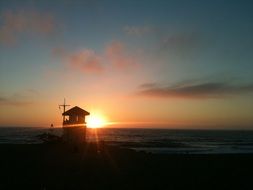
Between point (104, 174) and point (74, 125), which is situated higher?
point (74, 125)

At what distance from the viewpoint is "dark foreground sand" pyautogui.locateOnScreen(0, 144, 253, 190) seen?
55.9ft

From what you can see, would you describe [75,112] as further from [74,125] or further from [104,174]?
[104,174]

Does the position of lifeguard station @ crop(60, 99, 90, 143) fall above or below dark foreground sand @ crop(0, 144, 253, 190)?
above

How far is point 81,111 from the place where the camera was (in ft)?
118

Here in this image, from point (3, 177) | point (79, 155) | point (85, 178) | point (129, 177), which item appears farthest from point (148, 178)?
point (79, 155)

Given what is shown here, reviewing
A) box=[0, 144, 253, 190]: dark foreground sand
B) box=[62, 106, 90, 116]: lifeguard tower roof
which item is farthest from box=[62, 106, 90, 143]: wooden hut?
box=[0, 144, 253, 190]: dark foreground sand

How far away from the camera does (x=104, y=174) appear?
20547 millimetres

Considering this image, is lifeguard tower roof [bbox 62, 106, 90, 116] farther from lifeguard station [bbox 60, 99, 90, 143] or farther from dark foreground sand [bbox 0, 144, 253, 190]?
dark foreground sand [bbox 0, 144, 253, 190]

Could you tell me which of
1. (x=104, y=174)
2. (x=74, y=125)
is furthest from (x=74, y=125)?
(x=104, y=174)

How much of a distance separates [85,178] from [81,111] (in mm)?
17588

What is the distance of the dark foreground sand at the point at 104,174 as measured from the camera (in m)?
17.0

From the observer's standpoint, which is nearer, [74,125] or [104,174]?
[104,174]

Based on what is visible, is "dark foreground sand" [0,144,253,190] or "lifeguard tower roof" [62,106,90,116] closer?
"dark foreground sand" [0,144,253,190]

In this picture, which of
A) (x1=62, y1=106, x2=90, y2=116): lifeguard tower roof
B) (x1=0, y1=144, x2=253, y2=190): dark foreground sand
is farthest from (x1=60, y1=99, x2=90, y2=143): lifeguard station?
(x1=0, y1=144, x2=253, y2=190): dark foreground sand
